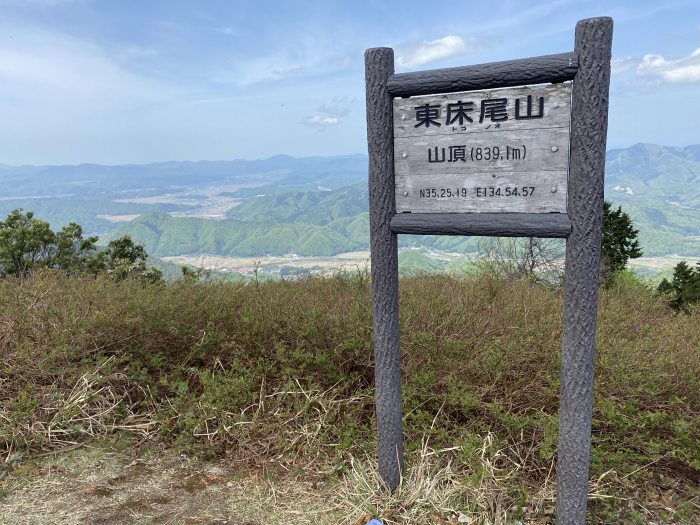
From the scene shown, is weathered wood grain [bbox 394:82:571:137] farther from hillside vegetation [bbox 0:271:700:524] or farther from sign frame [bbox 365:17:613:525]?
hillside vegetation [bbox 0:271:700:524]

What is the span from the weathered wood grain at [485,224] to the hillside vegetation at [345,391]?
1.40m

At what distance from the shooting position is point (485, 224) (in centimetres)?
231

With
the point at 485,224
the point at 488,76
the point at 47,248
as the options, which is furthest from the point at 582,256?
the point at 47,248

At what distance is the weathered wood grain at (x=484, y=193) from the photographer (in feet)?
7.17

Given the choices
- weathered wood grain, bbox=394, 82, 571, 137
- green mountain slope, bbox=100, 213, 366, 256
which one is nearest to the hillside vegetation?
weathered wood grain, bbox=394, 82, 571, 137

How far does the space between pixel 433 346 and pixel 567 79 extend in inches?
94.9

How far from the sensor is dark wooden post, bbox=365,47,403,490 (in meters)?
2.53

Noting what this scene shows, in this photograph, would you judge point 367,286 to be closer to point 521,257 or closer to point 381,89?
point 381,89

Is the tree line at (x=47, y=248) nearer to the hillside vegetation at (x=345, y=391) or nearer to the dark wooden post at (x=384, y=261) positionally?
the hillside vegetation at (x=345, y=391)

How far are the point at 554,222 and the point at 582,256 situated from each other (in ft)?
0.66

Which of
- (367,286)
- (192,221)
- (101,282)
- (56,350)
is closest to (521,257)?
(367,286)

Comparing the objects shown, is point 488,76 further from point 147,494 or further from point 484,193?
point 147,494

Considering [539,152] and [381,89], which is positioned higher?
[381,89]

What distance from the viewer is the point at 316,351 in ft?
13.4
